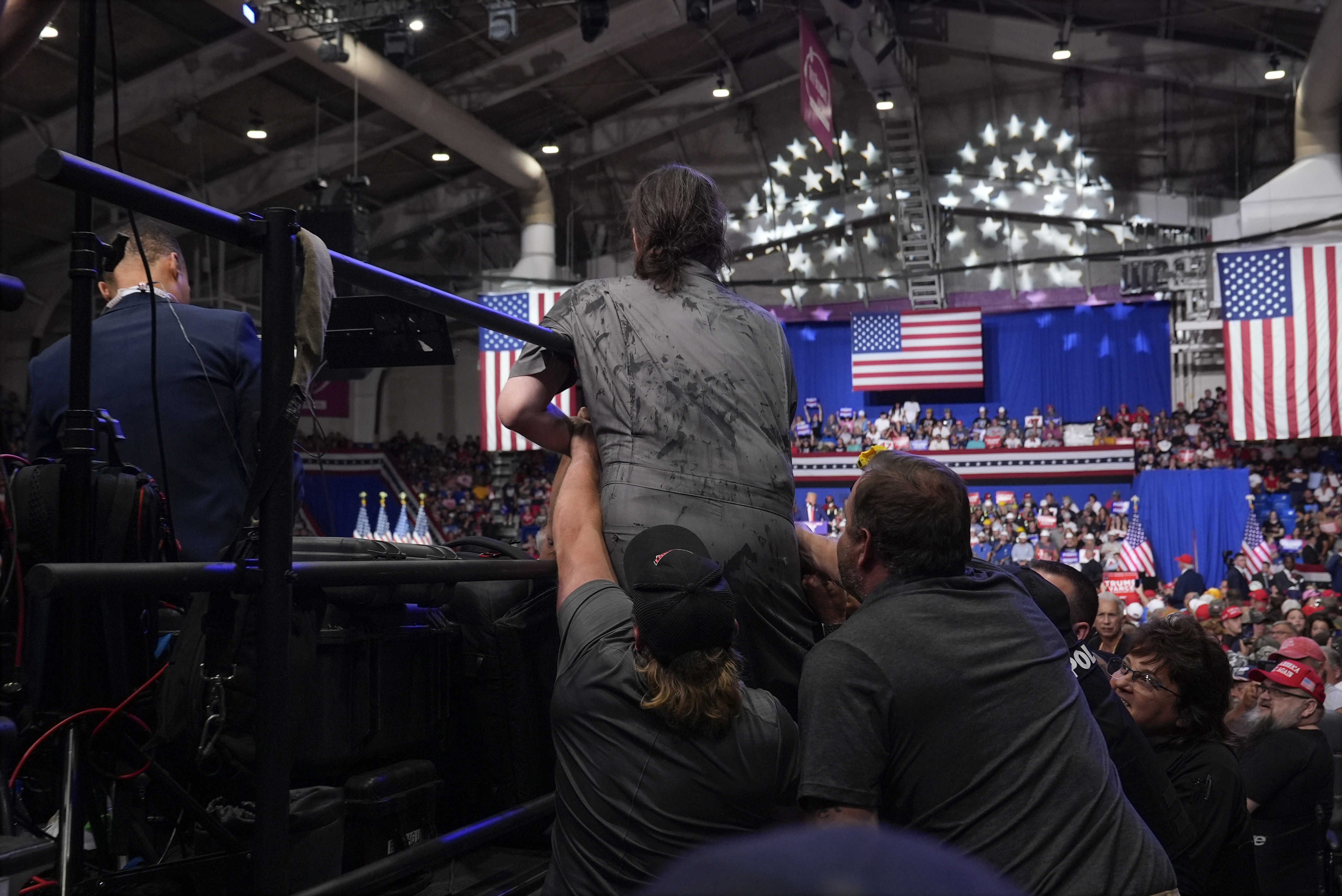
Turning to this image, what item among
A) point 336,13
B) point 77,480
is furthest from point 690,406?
point 336,13

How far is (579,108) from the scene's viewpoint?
1917 cm

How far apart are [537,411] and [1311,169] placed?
17210 mm

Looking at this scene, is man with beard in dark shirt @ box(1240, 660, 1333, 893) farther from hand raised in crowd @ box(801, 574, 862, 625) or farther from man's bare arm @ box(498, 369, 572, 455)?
man's bare arm @ box(498, 369, 572, 455)

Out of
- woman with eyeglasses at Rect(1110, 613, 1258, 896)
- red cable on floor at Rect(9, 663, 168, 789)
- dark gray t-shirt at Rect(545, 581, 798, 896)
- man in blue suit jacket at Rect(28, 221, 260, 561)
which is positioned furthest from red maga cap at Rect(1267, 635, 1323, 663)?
red cable on floor at Rect(9, 663, 168, 789)

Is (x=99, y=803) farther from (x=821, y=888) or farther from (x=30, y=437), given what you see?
(x=821, y=888)

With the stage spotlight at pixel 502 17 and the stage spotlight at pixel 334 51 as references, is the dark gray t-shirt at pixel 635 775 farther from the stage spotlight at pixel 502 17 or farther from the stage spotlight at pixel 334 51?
the stage spotlight at pixel 334 51

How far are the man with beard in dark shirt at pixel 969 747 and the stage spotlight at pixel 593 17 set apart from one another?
12.8 m

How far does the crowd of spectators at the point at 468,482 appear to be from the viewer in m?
20.3

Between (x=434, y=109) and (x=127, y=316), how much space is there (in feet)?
50.2

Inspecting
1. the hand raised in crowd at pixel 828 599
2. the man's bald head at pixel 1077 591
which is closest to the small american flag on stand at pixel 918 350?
the man's bald head at pixel 1077 591

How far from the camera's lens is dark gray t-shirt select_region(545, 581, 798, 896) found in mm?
1785

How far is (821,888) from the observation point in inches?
19.9

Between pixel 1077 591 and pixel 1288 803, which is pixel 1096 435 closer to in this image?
pixel 1288 803

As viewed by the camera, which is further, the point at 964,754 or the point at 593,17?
the point at 593,17
